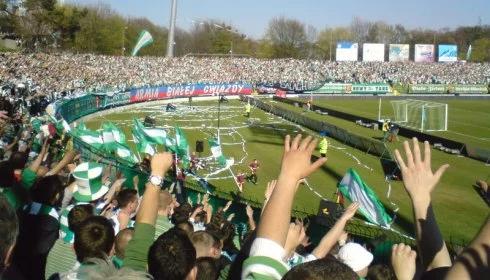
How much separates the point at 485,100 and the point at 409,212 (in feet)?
210

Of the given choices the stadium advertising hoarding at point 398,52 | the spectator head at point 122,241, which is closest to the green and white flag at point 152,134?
the spectator head at point 122,241

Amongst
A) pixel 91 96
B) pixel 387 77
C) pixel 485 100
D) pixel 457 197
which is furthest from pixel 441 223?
pixel 387 77

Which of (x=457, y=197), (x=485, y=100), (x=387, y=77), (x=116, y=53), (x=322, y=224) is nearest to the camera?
(x=322, y=224)

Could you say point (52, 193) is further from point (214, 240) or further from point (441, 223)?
point (441, 223)

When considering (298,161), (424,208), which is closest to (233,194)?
(424,208)

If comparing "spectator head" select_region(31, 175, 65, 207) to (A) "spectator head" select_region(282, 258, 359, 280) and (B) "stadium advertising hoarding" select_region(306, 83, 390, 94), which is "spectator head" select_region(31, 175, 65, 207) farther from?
(B) "stadium advertising hoarding" select_region(306, 83, 390, 94)

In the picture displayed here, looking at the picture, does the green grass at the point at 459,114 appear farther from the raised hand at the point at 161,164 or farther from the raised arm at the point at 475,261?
the raised arm at the point at 475,261

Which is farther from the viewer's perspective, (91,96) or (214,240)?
(91,96)

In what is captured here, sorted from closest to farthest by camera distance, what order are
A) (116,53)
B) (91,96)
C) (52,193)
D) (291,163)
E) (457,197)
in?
(291,163), (52,193), (457,197), (91,96), (116,53)

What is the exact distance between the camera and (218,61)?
87.7 meters

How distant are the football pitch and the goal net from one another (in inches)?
141

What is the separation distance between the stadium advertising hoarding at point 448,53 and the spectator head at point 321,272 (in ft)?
382

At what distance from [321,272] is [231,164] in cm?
2554

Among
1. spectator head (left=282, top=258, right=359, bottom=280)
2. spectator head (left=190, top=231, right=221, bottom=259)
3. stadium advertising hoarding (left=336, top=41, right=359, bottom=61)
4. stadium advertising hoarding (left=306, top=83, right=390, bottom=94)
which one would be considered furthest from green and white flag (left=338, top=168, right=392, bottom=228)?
stadium advertising hoarding (left=336, top=41, right=359, bottom=61)
